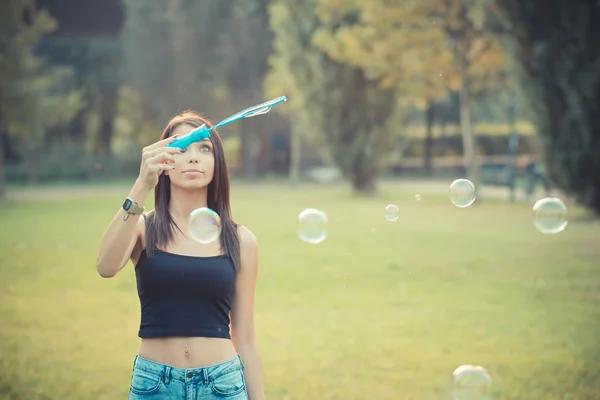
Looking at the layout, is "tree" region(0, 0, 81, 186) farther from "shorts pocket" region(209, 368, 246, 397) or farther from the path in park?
"shorts pocket" region(209, 368, 246, 397)

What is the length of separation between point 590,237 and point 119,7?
35311 mm

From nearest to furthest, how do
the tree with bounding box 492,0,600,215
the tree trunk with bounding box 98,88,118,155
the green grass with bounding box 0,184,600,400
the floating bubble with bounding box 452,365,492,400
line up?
the floating bubble with bounding box 452,365,492,400 → the green grass with bounding box 0,184,600,400 → the tree with bounding box 492,0,600,215 → the tree trunk with bounding box 98,88,118,155

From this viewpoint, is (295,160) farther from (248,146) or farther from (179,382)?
(179,382)

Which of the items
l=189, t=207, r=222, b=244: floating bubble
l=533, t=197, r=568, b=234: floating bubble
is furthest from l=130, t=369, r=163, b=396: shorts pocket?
l=533, t=197, r=568, b=234: floating bubble

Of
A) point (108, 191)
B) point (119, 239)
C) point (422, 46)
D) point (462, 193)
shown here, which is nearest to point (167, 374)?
point (119, 239)

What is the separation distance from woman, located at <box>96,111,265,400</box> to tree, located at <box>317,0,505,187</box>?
2119 centimetres

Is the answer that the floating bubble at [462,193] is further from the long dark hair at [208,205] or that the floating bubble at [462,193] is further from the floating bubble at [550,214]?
the long dark hair at [208,205]

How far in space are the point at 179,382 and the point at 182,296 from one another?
301 mm

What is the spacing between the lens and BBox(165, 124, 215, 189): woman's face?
3070mm

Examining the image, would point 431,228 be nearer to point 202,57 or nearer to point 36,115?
point 36,115

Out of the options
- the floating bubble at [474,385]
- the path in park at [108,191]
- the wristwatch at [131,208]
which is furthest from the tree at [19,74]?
the wristwatch at [131,208]

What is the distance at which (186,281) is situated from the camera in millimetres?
3055

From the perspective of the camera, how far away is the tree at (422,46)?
2450 cm

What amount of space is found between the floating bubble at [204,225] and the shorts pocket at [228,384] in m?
0.50
